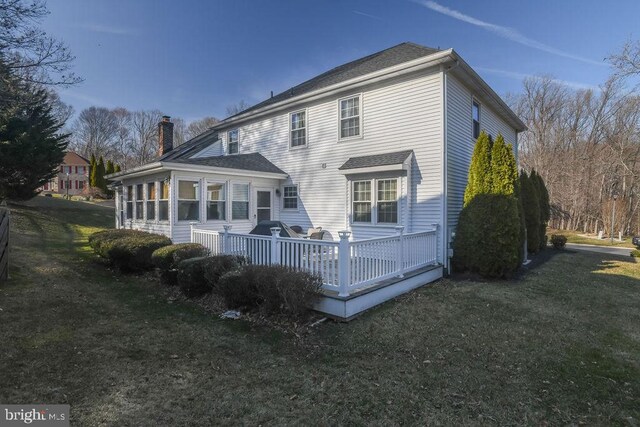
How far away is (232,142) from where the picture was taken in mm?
15070

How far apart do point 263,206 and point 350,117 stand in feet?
15.5

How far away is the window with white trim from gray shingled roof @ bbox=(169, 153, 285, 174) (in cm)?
366

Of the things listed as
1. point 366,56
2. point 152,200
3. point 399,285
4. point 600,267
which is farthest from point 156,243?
point 600,267

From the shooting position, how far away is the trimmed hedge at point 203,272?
6.60 m

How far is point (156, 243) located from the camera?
8.90 m

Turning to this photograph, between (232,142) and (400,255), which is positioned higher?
(232,142)

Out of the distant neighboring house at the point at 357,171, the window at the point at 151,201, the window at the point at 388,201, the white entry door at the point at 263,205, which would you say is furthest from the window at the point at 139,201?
the window at the point at 388,201

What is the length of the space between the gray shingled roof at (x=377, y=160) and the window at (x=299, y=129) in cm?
240

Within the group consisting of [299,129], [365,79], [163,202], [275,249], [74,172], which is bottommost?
[275,249]

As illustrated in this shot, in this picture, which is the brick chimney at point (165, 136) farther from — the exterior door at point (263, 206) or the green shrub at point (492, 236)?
the green shrub at point (492, 236)

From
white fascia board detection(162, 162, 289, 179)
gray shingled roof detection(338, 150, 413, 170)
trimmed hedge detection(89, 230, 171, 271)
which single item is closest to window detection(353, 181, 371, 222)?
gray shingled roof detection(338, 150, 413, 170)

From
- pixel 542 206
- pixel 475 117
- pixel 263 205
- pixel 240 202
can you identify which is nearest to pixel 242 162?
pixel 240 202

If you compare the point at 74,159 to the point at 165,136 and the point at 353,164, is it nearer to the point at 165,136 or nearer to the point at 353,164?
the point at 165,136

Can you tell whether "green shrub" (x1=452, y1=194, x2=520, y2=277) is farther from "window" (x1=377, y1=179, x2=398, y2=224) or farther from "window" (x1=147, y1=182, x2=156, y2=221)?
"window" (x1=147, y1=182, x2=156, y2=221)
